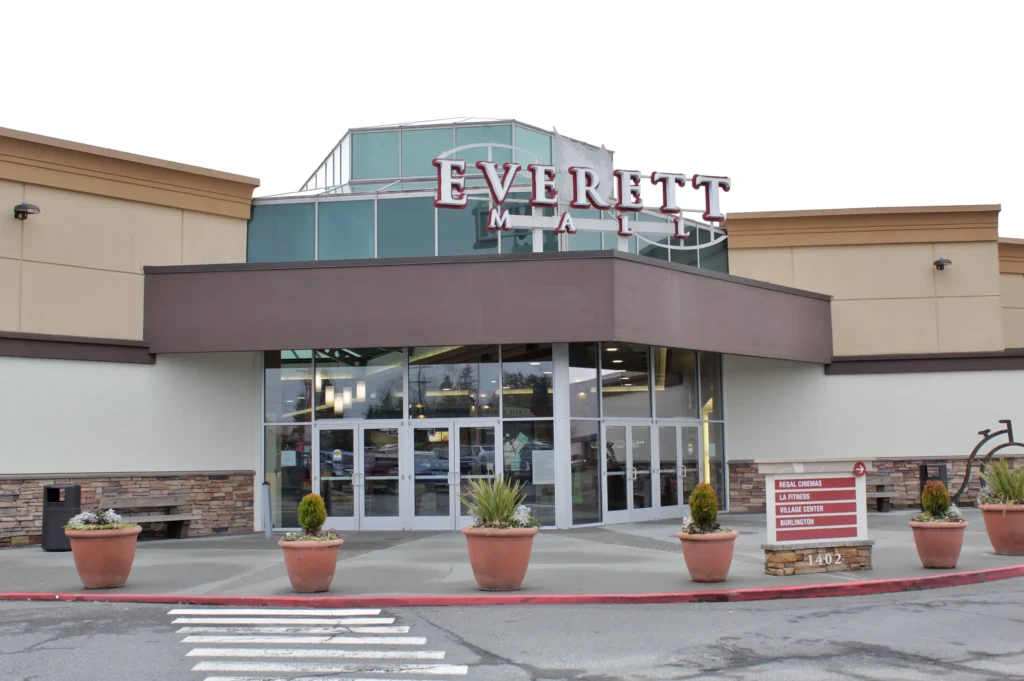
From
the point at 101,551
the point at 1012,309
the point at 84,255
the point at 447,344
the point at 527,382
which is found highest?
the point at 84,255

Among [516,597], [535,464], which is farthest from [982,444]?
[516,597]

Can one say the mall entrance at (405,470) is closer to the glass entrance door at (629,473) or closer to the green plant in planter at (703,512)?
the glass entrance door at (629,473)

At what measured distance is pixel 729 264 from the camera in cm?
2448

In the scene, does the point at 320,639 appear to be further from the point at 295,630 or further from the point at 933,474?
the point at 933,474

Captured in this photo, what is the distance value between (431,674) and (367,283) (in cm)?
1237

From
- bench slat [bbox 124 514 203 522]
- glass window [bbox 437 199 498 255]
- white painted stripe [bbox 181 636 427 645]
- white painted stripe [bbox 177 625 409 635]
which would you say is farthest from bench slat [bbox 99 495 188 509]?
white painted stripe [bbox 181 636 427 645]

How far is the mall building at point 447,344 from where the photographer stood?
19531mm

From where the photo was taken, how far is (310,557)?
12555 mm

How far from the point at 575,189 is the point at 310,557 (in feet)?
35.3

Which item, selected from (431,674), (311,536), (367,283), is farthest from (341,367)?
(431,674)

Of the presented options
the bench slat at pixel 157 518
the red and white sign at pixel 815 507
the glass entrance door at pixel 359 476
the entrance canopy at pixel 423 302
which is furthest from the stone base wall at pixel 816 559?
the bench slat at pixel 157 518

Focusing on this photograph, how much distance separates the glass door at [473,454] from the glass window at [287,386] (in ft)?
11.3

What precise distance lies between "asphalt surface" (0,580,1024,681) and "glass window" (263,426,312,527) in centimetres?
930

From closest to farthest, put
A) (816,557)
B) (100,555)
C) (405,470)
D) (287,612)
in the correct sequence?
(287,612) < (100,555) < (816,557) < (405,470)
